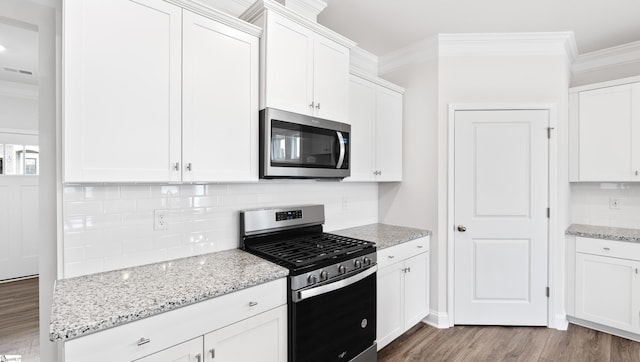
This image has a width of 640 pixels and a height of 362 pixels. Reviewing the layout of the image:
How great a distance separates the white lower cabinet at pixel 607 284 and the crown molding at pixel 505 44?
1833 mm

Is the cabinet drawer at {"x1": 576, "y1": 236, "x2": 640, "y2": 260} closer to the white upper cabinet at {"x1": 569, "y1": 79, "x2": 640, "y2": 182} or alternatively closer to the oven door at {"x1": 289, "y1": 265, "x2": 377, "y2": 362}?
the white upper cabinet at {"x1": 569, "y1": 79, "x2": 640, "y2": 182}

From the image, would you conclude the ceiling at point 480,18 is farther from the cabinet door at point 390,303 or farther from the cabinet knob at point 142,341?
the cabinet knob at point 142,341

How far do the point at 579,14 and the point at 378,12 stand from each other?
165cm

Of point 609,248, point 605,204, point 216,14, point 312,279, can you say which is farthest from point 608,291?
point 216,14

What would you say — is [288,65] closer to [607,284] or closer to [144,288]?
[144,288]

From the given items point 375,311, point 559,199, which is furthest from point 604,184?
point 375,311

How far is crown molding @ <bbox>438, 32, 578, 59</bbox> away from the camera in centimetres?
290

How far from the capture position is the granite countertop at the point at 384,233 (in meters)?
2.55

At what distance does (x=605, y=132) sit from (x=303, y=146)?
3007 millimetres

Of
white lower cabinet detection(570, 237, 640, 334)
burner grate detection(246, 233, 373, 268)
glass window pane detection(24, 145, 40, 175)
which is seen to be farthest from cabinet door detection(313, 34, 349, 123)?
glass window pane detection(24, 145, 40, 175)

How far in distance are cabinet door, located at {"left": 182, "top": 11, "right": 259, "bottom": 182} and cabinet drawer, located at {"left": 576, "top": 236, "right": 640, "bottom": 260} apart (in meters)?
3.13

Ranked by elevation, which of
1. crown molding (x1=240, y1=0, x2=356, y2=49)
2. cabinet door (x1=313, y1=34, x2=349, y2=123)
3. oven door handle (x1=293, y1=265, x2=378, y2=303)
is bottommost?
oven door handle (x1=293, y1=265, x2=378, y2=303)

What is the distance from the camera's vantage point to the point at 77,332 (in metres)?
1.05

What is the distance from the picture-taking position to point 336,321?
1912 millimetres
